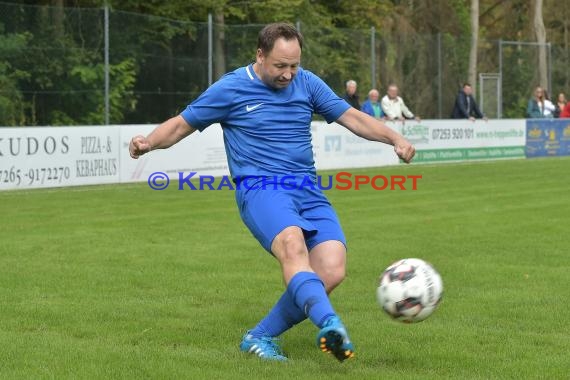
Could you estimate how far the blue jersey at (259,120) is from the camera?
263 inches

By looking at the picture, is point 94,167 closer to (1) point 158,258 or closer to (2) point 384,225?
(2) point 384,225

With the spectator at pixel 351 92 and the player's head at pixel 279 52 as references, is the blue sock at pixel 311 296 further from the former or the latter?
the spectator at pixel 351 92

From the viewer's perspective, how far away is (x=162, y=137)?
6.68m

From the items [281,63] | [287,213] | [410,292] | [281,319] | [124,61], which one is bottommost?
[281,319]

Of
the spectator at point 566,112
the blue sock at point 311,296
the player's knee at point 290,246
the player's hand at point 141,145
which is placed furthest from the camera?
the spectator at point 566,112

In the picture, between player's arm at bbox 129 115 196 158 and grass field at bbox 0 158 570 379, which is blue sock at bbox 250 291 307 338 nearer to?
grass field at bbox 0 158 570 379

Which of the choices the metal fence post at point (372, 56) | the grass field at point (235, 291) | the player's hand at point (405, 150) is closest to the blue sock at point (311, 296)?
the grass field at point (235, 291)

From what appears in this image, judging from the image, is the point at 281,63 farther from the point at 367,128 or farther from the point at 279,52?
the point at 367,128

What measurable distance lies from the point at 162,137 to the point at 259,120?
57 centimetres

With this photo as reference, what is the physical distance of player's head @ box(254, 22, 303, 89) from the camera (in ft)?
21.1

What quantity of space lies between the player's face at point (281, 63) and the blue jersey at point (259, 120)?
116 millimetres

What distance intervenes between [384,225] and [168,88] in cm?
1111

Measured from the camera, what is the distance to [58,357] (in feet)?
22.1

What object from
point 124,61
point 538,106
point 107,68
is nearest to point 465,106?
point 538,106
